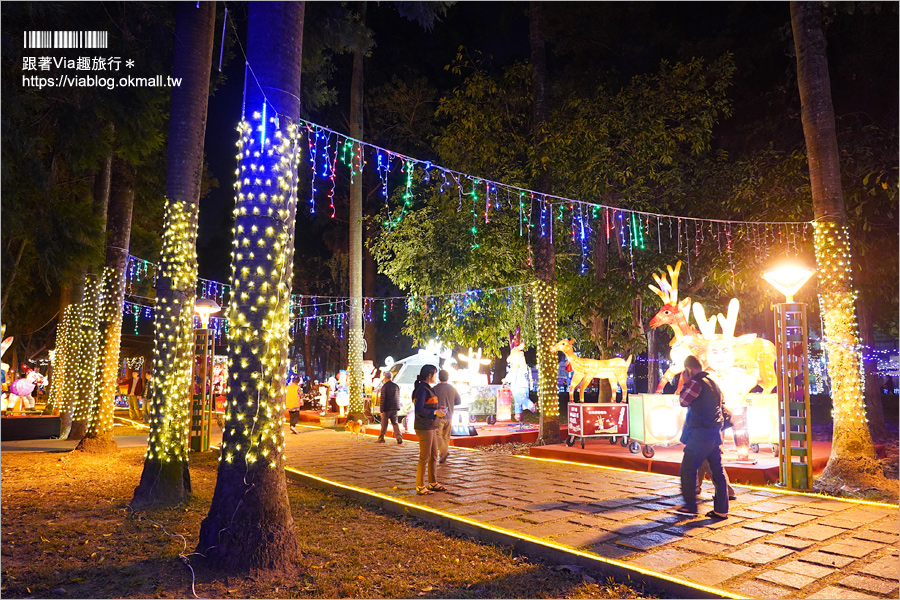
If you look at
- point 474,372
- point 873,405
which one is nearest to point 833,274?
point 873,405

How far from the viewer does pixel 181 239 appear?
7.78m

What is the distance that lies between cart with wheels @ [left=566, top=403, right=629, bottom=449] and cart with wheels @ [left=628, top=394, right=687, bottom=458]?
0.75 m

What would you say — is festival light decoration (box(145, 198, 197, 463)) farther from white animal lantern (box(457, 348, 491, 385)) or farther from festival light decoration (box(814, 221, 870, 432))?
white animal lantern (box(457, 348, 491, 385))

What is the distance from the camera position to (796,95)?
14258 mm

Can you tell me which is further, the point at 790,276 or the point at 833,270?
the point at 833,270

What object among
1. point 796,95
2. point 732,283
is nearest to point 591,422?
point 732,283

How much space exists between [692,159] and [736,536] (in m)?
11.6

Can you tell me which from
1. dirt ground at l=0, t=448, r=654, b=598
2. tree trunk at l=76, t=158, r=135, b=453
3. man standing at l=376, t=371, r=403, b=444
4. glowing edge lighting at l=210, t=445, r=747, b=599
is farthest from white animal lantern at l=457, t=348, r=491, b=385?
dirt ground at l=0, t=448, r=654, b=598

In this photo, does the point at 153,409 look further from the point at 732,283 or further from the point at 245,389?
the point at 732,283

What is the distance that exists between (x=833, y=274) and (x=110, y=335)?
41.6ft

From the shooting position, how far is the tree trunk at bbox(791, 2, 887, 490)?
8188 mm

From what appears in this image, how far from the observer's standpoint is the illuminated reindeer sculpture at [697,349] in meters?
9.68

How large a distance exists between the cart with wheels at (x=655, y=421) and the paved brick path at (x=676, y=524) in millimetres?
1136

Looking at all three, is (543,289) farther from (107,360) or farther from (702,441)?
(107,360)
